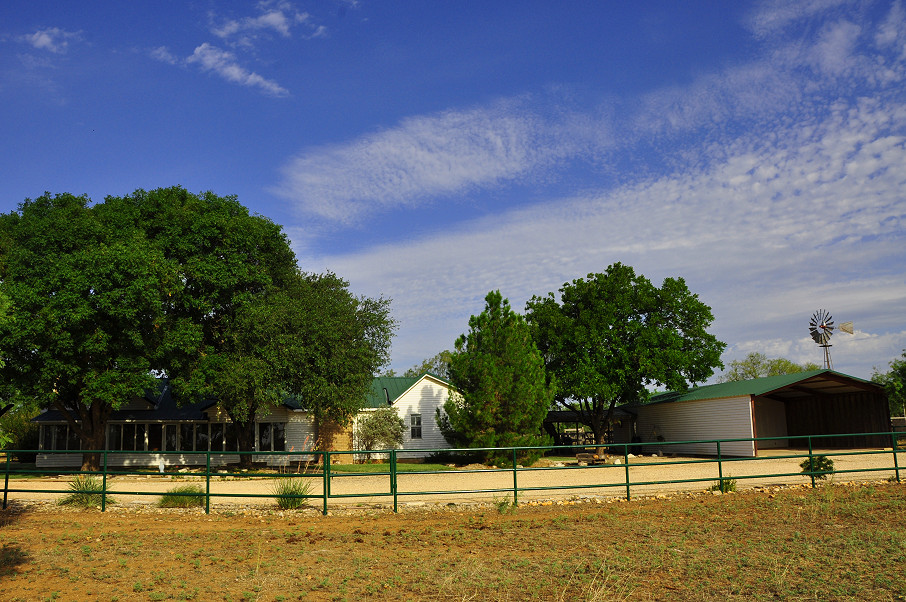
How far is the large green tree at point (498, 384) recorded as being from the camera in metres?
29.3

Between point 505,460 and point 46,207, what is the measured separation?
84.8 feet

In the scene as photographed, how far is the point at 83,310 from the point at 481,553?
20787mm

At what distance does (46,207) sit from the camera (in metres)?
31.8

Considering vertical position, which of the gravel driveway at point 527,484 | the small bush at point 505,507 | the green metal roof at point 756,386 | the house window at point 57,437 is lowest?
the gravel driveway at point 527,484

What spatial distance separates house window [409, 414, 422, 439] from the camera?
38.6m

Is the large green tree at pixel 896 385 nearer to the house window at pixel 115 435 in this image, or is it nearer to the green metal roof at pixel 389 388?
the green metal roof at pixel 389 388

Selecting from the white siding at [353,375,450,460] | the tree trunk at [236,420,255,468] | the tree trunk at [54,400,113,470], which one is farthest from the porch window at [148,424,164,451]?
the white siding at [353,375,450,460]

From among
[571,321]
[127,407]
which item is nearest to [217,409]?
[127,407]

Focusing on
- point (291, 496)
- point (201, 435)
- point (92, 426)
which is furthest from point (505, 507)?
point (201, 435)

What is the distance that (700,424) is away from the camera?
3738 cm

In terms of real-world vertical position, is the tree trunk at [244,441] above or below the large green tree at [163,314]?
below

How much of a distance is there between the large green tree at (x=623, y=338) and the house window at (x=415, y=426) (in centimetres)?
868

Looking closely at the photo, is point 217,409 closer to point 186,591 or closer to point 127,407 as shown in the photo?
point 127,407

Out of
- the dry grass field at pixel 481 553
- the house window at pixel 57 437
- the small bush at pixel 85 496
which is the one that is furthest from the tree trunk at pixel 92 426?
the dry grass field at pixel 481 553
